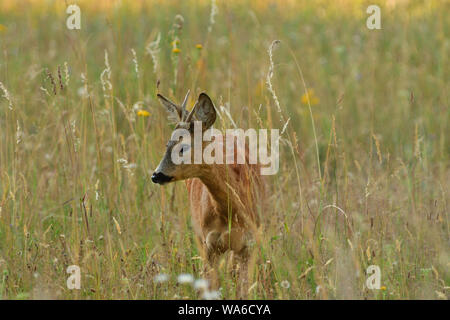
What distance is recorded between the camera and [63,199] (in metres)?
5.30

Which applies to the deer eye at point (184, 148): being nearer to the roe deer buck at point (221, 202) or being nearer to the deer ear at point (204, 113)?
the roe deer buck at point (221, 202)

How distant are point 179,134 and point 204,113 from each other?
17 cm

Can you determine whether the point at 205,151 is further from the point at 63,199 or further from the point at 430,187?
the point at 430,187

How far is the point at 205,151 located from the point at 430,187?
6.89 feet

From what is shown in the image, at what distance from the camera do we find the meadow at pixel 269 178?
409 cm

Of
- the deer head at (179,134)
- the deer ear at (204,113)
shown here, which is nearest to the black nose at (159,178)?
the deer head at (179,134)

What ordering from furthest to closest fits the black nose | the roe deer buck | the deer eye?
the roe deer buck
the deer eye
the black nose

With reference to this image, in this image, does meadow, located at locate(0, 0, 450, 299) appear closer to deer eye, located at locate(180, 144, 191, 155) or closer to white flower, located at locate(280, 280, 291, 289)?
white flower, located at locate(280, 280, 291, 289)

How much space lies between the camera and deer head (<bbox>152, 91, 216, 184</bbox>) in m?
3.98

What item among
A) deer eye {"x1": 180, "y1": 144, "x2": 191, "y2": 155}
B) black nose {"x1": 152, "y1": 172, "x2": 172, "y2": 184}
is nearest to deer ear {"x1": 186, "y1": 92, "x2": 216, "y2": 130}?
deer eye {"x1": 180, "y1": 144, "x2": 191, "y2": 155}

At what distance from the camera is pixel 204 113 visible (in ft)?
13.3

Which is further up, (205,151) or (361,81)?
(361,81)
